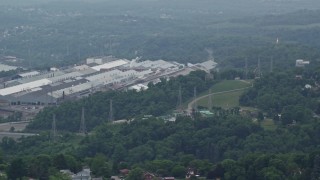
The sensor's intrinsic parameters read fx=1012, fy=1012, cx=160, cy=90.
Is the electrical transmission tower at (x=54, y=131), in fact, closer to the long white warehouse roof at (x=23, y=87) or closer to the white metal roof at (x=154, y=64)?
the long white warehouse roof at (x=23, y=87)

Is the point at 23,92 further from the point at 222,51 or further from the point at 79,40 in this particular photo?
the point at 79,40

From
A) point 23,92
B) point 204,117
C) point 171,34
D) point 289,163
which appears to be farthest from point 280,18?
point 289,163

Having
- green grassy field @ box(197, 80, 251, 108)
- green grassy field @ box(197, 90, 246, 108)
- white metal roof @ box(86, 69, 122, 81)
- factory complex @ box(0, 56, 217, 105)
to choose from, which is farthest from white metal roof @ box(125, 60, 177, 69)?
green grassy field @ box(197, 90, 246, 108)

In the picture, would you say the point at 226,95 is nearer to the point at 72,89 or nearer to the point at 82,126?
the point at 82,126

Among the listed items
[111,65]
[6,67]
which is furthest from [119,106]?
[6,67]

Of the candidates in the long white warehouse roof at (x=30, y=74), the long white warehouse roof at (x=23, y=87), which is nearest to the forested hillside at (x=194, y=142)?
the long white warehouse roof at (x=23, y=87)

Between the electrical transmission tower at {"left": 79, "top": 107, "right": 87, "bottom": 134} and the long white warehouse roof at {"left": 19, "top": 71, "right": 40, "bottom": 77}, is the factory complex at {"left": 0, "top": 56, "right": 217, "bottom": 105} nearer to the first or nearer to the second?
the long white warehouse roof at {"left": 19, "top": 71, "right": 40, "bottom": 77}
